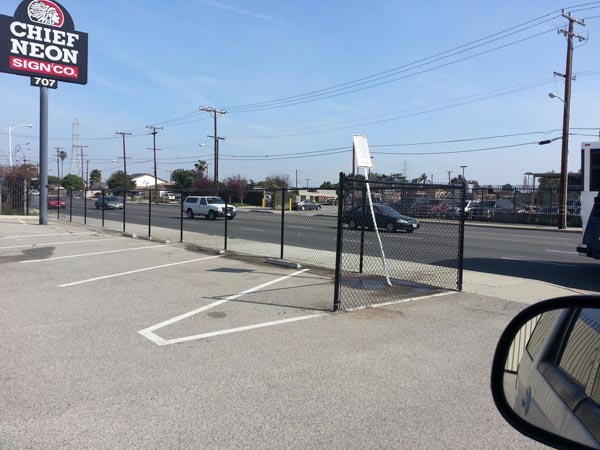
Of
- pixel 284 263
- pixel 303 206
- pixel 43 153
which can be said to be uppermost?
pixel 43 153

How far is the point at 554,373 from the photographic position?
2078 mm

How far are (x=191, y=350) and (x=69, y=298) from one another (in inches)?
139

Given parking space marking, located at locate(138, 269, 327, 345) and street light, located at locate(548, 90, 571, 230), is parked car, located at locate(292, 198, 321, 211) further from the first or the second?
street light, located at locate(548, 90, 571, 230)

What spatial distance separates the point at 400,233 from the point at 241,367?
599 cm

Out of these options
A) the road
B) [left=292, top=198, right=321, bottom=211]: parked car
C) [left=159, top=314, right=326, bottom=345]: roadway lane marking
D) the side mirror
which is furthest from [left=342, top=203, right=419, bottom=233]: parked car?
the side mirror

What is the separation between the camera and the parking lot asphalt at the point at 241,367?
3.68 m

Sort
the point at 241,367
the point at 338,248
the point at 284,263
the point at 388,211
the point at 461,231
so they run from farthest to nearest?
the point at 284,263, the point at 388,211, the point at 461,231, the point at 338,248, the point at 241,367

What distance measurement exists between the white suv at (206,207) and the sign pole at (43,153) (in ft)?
35.3

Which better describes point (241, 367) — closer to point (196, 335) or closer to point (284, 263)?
point (196, 335)

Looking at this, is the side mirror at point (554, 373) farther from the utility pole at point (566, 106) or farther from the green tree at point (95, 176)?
the green tree at point (95, 176)

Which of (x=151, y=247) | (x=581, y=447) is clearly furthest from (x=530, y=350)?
(x=151, y=247)

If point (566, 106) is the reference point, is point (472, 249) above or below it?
below

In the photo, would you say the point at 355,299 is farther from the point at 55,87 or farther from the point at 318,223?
the point at 55,87

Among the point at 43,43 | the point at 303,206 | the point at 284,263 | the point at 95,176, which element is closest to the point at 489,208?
the point at 303,206
